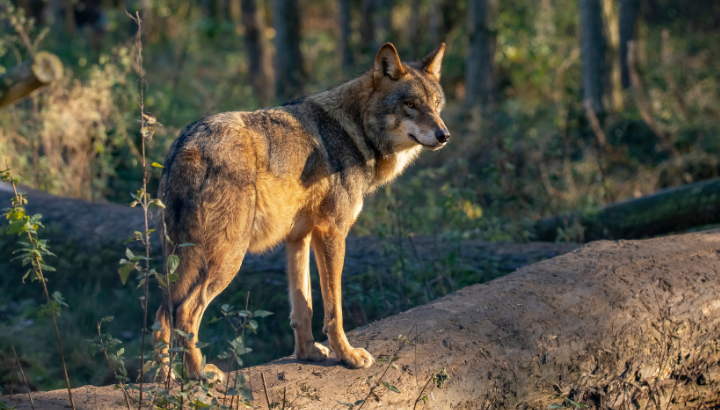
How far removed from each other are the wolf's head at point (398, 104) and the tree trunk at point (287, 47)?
444 inches

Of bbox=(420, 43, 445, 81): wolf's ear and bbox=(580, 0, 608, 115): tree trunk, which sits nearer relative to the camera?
bbox=(420, 43, 445, 81): wolf's ear

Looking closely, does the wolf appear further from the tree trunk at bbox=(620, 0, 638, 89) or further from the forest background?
the tree trunk at bbox=(620, 0, 638, 89)

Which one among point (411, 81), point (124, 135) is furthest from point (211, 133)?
point (124, 135)

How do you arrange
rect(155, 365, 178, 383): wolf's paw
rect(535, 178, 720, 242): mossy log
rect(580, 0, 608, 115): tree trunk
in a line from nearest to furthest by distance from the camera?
rect(155, 365, 178, 383): wolf's paw → rect(535, 178, 720, 242): mossy log → rect(580, 0, 608, 115): tree trunk

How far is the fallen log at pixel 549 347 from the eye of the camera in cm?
357

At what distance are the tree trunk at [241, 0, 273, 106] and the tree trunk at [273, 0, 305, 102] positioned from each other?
1221 mm

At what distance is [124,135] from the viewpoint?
9.01 metres

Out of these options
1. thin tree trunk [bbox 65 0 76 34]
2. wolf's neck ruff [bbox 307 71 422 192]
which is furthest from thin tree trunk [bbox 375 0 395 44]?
wolf's neck ruff [bbox 307 71 422 192]

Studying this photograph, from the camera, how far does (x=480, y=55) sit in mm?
15609

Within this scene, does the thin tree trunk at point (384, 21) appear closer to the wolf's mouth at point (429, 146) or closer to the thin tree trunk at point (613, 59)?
the thin tree trunk at point (613, 59)

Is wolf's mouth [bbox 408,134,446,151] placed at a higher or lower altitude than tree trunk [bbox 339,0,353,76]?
lower

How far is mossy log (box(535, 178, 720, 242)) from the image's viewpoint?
7352mm

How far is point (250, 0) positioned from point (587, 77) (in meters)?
10.0

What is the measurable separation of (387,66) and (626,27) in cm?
1099
